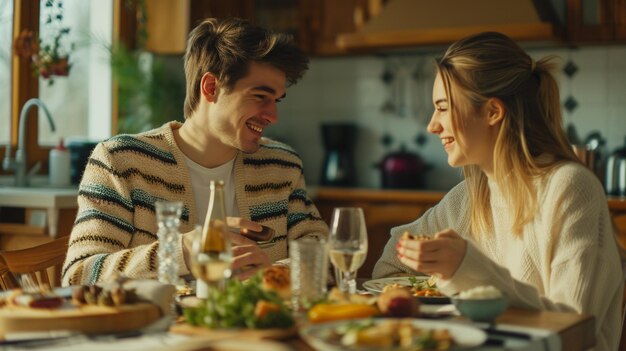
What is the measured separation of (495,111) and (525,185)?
0.18 meters

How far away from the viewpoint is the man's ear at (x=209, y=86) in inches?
101

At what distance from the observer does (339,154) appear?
215 inches

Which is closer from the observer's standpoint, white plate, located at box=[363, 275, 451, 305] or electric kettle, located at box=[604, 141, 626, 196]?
white plate, located at box=[363, 275, 451, 305]

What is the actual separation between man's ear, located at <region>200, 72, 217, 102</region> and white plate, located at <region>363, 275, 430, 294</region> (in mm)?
815

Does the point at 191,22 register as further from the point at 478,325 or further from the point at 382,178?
the point at 478,325

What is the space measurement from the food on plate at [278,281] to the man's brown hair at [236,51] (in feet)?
3.01

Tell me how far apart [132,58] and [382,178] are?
156 cm

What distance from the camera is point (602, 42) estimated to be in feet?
15.6

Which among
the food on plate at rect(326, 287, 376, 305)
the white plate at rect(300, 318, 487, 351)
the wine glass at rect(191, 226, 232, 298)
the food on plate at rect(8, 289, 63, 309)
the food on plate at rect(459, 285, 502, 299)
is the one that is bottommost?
the white plate at rect(300, 318, 487, 351)

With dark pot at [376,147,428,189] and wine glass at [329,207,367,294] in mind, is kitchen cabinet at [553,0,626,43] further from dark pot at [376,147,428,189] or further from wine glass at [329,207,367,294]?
wine glass at [329,207,367,294]

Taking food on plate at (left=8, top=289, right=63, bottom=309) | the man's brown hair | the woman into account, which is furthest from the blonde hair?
food on plate at (left=8, top=289, right=63, bottom=309)

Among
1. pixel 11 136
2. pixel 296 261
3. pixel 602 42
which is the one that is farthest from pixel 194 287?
pixel 602 42

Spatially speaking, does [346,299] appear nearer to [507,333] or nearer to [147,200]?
[507,333]

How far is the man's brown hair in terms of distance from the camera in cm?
250
